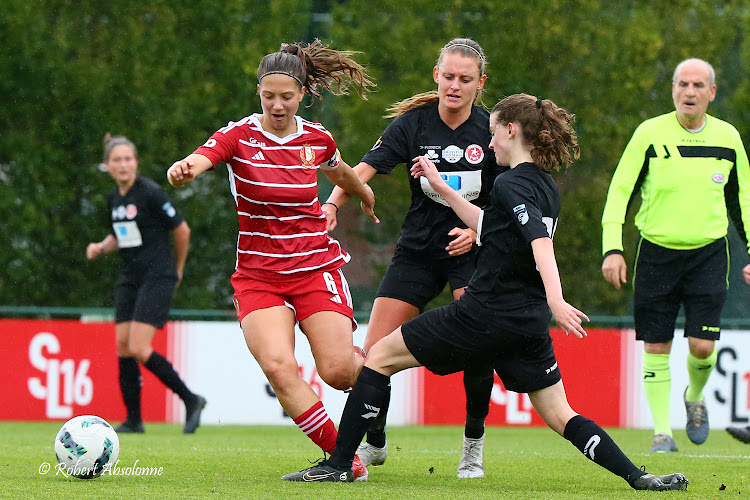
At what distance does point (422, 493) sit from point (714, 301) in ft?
10.6

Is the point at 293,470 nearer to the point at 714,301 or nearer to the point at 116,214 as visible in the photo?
the point at 714,301

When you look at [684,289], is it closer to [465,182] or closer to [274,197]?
[465,182]

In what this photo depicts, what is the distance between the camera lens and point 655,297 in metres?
7.78

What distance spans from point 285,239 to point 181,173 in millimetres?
921

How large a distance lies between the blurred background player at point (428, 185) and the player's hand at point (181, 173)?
1228 millimetres

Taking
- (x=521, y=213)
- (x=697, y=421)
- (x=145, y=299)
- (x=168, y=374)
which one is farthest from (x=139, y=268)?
(x=521, y=213)

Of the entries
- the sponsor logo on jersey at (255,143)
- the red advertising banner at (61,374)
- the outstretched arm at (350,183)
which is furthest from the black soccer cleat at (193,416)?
the sponsor logo on jersey at (255,143)

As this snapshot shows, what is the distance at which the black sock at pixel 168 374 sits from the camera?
9633 millimetres

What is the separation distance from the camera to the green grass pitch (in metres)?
5.16

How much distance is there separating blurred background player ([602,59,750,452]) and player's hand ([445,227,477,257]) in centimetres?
164

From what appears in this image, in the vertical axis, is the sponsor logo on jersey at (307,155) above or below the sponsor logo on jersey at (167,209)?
above

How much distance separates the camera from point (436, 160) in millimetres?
6539

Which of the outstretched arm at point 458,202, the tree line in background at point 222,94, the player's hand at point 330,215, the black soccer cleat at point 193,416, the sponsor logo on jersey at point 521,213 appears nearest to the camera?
the sponsor logo on jersey at point 521,213

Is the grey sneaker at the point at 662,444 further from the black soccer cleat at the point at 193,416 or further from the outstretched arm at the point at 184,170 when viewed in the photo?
the outstretched arm at the point at 184,170
